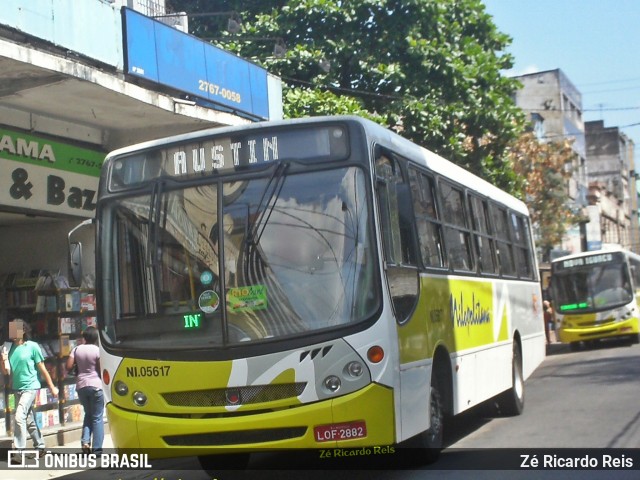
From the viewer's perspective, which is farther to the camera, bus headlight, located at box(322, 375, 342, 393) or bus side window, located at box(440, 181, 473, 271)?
bus side window, located at box(440, 181, 473, 271)

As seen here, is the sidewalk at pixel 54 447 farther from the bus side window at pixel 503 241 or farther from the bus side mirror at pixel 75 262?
the bus side window at pixel 503 241

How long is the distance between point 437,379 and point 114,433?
2993 mm

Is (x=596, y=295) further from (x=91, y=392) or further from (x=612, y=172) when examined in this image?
(x=612, y=172)

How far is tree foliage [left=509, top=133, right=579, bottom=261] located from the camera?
35.6m

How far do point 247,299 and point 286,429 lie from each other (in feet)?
3.33

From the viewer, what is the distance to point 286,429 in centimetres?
750

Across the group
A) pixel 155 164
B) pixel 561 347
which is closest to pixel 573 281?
pixel 561 347

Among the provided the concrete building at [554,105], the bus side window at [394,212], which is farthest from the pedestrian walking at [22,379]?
the concrete building at [554,105]

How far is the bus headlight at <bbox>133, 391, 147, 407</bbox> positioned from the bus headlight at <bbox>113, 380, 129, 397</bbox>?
0.33 ft

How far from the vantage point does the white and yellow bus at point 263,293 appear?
7504 mm

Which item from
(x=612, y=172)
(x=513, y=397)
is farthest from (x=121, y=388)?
(x=612, y=172)

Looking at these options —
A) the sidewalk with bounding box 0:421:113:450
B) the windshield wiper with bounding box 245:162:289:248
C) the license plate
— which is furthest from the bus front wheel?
the sidewalk with bounding box 0:421:113:450

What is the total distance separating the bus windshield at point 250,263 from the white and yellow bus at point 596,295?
22.2 m

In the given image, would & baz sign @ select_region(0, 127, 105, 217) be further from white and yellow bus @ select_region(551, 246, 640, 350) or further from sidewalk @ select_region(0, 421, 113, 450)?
white and yellow bus @ select_region(551, 246, 640, 350)
